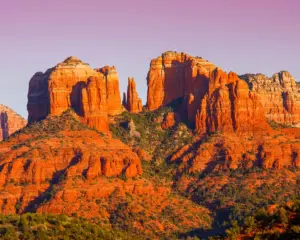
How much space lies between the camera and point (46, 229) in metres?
98.1

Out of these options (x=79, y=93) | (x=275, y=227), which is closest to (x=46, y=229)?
(x=275, y=227)

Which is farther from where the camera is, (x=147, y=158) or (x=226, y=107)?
(x=226, y=107)

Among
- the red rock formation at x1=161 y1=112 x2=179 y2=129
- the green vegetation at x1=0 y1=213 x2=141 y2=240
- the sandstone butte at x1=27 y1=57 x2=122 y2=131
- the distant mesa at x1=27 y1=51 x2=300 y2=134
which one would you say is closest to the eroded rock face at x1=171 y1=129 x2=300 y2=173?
the distant mesa at x1=27 y1=51 x2=300 y2=134

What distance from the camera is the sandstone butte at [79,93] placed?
611 ft

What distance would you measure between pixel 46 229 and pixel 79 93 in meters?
91.4

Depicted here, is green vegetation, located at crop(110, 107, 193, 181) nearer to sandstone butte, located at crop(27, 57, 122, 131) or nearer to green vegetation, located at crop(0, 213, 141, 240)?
sandstone butte, located at crop(27, 57, 122, 131)

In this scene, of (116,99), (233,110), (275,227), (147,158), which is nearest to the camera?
(275,227)

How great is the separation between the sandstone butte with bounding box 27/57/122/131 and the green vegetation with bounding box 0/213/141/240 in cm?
7961

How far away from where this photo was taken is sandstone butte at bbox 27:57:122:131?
18625 centimetres

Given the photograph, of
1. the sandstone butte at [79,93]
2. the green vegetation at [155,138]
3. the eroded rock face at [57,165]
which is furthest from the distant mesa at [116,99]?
the eroded rock face at [57,165]

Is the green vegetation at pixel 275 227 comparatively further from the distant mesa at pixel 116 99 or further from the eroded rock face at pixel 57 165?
the distant mesa at pixel 116 99

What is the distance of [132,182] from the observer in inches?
6462

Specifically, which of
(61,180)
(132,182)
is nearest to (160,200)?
(132,182)

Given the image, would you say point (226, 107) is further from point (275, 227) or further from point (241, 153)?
point (275, 227)
